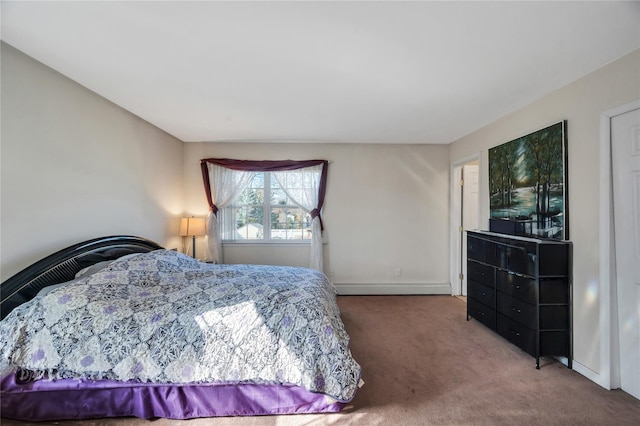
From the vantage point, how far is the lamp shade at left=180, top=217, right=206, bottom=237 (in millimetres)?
3627

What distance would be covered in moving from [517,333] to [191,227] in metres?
3.92

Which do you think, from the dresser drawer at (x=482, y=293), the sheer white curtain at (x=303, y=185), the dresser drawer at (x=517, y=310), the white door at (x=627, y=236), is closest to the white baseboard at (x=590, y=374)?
the white door at (x=627, y=236)

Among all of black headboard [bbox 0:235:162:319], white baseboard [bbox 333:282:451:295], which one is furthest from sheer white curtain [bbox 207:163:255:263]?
white baseboard [bbox 333:282:451:295]

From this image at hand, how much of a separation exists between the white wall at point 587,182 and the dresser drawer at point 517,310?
12.1 inches

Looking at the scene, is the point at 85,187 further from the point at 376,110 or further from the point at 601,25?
the point at 601,25

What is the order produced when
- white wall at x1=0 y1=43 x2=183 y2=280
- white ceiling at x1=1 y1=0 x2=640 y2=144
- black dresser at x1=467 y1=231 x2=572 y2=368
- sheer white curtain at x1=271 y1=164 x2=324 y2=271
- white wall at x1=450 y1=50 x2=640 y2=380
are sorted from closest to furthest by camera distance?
white ceiling at x1=1 y1=0 x2=640 y2=144, white wall at x1=0 y1=43 x2=183 y2=280, white wall at x1=450 y1=50 x2=640 y2=380, black dresser at x1=467 y1=231 x2=572 y2=368, sheer white curtain at x1=271 y1=164 x2=324 y2=271

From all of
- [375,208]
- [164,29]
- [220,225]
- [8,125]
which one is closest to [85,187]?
[8,125]

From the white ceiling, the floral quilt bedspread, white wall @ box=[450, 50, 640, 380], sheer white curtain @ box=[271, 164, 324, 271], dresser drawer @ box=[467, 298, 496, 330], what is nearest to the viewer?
the white ceiling

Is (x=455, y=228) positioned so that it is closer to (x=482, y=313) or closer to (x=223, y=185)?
(x=482, y=313)

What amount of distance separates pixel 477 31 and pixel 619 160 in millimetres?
1460

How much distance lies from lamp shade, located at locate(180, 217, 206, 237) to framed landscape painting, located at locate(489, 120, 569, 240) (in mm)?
3709

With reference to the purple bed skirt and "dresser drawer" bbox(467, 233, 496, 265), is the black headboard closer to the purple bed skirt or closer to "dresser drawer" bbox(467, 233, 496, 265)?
the purple bed skirt

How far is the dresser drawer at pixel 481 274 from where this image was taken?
2754 mm

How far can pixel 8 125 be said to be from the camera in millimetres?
1727
